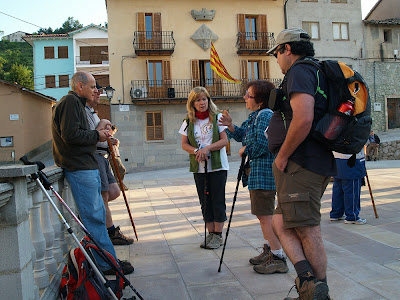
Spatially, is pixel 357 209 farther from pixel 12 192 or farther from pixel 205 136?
pixel 12 192

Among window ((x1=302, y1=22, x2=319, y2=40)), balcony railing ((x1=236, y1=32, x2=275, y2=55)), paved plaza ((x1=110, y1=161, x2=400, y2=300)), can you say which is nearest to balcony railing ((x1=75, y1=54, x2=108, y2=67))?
balcony railing ((x1=236, y1=32, x2=275, y2=55))

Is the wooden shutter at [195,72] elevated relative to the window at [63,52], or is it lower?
lower

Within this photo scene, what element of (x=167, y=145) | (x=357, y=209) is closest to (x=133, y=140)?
(x=167, y=145)

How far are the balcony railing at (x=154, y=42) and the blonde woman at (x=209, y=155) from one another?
64.3ft

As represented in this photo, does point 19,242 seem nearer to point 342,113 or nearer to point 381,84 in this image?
point 342,113

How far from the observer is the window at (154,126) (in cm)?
2373

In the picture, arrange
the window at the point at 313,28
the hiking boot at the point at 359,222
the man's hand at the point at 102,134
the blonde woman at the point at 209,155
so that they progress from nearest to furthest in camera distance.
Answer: the man's hand at the point at 102,134
the blonde woman at the point at 209,155
the hiking boot at the point at 359,222
the window at the point at 313,28

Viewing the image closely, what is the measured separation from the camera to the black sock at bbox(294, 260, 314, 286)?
8.21 feet

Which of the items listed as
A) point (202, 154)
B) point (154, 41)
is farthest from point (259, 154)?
point (154, 41)

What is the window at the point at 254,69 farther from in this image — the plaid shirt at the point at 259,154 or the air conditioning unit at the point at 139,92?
the plaid shirt at the point at 259,154

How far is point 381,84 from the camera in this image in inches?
1096

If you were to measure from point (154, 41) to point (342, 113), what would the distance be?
2250 centimetres

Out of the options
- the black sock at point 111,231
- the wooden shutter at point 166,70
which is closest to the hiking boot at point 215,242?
the black sock at point 111,231

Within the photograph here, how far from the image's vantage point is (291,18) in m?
26.0
